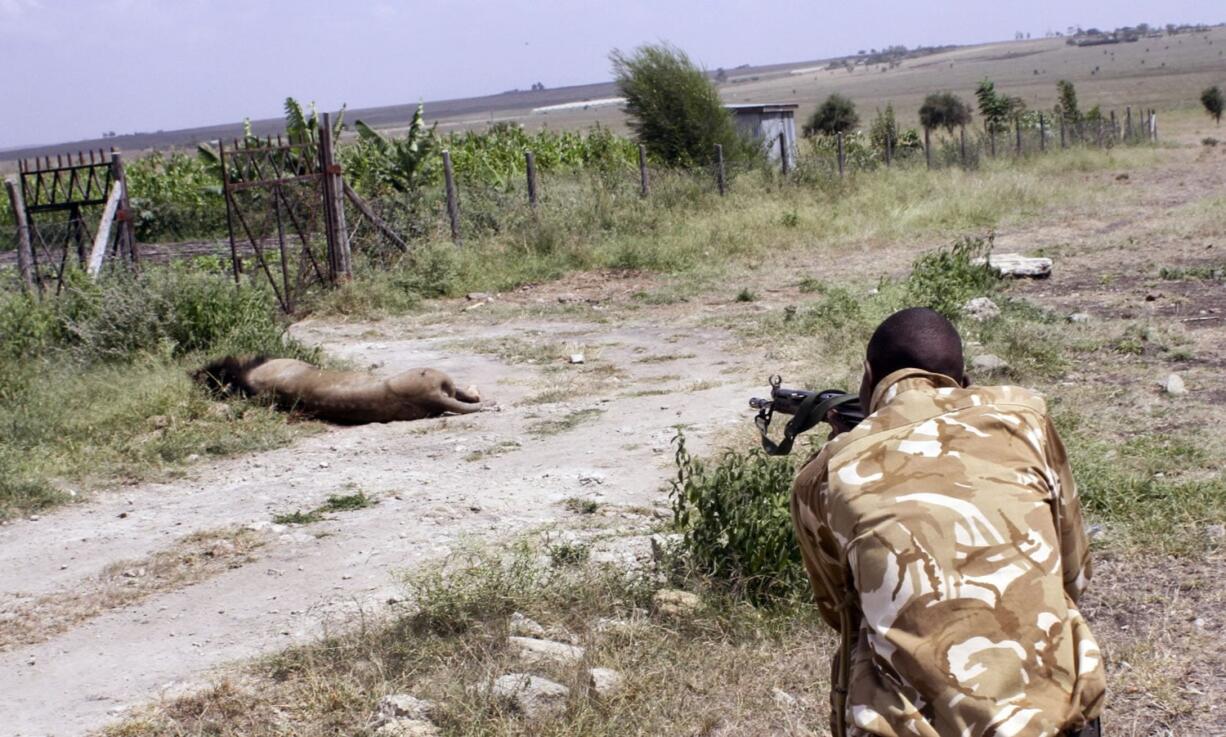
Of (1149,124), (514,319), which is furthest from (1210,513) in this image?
(1149,124)

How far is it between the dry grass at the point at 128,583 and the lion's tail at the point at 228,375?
2860 mm

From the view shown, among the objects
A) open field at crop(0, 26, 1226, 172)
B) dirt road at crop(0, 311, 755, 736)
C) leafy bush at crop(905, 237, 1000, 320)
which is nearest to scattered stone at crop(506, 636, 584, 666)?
dirt road at crop(0, 311, 755, 736)

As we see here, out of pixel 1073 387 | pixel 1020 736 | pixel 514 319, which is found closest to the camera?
pixel 1020 736

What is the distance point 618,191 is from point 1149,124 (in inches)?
1017

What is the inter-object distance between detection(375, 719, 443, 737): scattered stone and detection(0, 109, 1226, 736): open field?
0.19ft

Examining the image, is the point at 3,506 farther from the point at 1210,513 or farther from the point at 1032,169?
the point at 1032,169

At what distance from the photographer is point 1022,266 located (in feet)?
46.3

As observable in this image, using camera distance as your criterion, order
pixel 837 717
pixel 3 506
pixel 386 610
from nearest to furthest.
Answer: pixel 837 717, pixel 386 610, pixel 3 506

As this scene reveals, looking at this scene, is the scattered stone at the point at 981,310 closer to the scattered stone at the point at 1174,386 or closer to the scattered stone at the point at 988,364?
the scattered stone at the point at 988,364

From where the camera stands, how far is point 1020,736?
2152 mm

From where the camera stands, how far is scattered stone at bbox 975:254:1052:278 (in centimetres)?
1397

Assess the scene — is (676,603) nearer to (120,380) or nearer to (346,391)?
(346,391)

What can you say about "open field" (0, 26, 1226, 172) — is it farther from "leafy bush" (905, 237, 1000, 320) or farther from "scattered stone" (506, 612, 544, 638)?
"scattered stone" (506, 612, 544, 638)

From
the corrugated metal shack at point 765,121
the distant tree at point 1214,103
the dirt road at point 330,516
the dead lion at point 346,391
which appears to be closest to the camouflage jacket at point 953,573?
the dirt road at point 330,516
